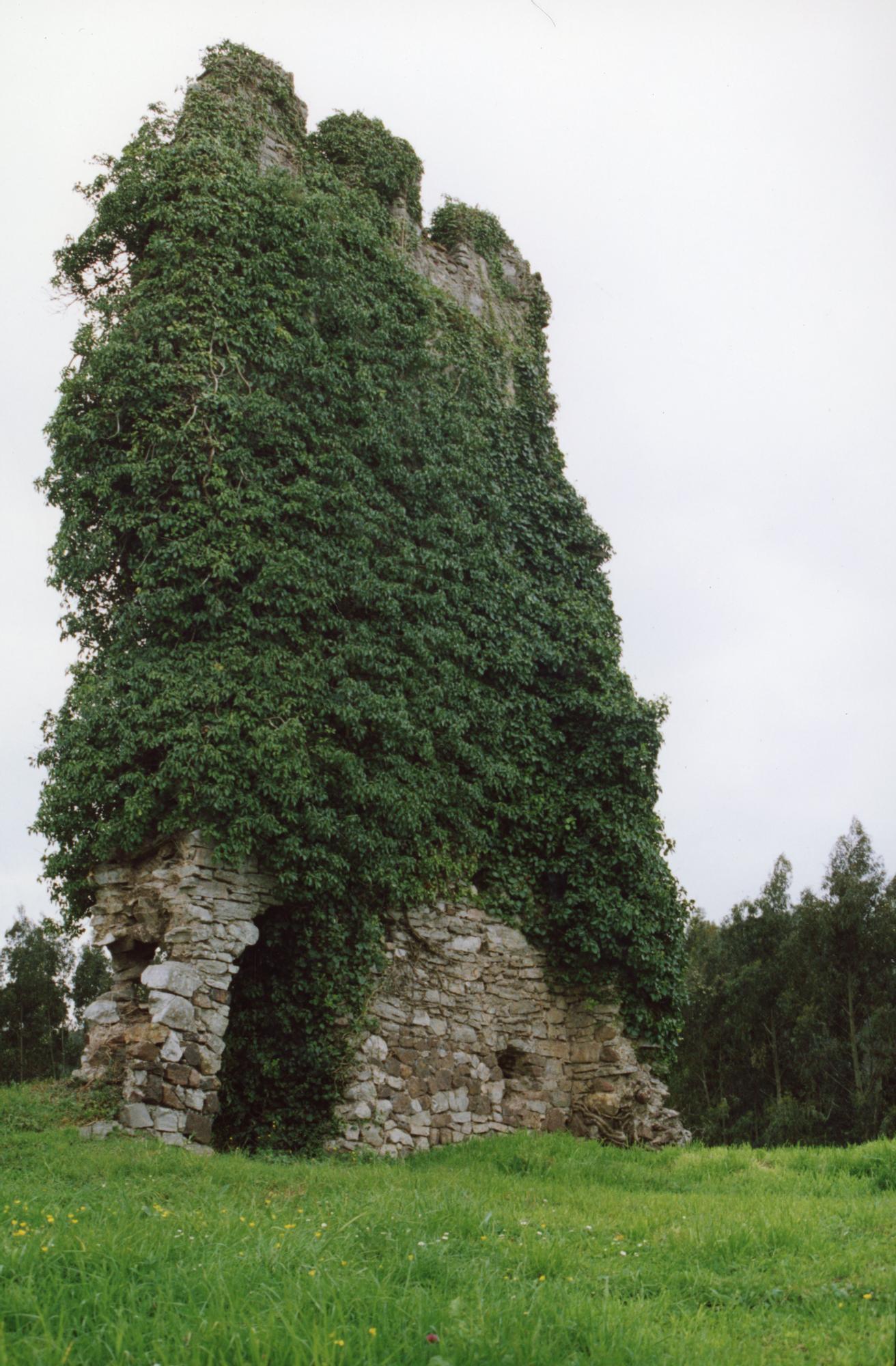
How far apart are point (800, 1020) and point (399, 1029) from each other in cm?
2027

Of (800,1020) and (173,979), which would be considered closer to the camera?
(173,979)

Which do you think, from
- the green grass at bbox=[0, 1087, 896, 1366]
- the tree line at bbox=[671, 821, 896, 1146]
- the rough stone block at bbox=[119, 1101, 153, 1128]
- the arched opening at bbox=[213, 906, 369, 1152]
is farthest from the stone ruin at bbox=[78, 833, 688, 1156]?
the tree line at bbox=[671, 821, 896, 1146]

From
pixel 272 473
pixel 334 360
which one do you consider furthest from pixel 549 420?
pixel 272 473

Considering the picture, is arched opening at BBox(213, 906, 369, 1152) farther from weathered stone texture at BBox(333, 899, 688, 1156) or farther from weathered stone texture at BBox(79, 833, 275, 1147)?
weathered stone texture at BBox(79, 833, 275, 1147)

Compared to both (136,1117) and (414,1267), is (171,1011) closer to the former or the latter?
(136,1117)

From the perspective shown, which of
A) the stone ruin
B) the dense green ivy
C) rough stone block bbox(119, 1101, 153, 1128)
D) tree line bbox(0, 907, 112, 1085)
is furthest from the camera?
tree line bbox(0, 907, 112, 1085)

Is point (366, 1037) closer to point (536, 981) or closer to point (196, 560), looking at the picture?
point (536, 981)

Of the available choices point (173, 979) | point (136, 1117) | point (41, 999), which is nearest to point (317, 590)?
point (173, 979)

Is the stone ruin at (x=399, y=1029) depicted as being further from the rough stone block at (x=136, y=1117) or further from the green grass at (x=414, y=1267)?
the green grass at (x=414, y=1267)

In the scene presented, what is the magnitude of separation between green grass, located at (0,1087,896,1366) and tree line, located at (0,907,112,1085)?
20.5 meters

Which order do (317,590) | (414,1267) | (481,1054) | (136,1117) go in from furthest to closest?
1. (481,1054)
2. (317,590)
3. (136,1117)
4. (414,1267)

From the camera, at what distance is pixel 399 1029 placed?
1234cm

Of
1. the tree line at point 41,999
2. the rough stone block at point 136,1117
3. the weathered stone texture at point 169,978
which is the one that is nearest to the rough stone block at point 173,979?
the weathered stone texture at point 169,978

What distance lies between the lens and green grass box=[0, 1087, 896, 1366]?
3.86 metres
